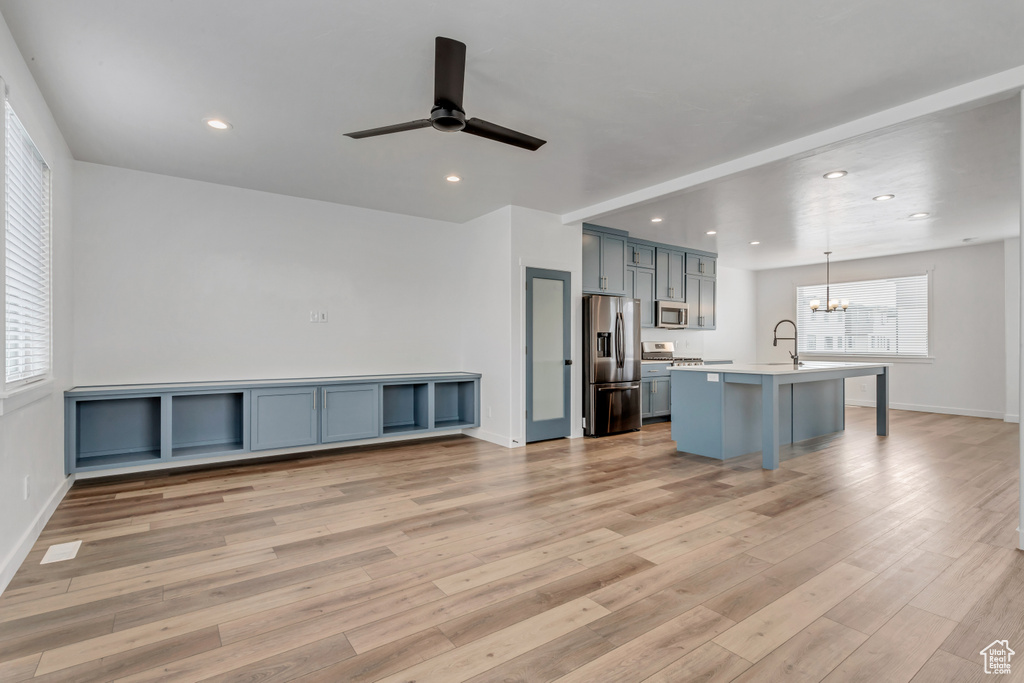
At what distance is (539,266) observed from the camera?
5.57m

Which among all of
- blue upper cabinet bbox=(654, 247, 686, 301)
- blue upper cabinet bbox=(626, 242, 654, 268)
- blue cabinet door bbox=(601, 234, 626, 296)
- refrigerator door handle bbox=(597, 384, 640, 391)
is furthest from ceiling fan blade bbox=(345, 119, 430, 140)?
blue upper cabinet bbox=(654, 247, 686, 301)

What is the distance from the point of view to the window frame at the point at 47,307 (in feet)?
7.42

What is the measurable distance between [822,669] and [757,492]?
7.05ft

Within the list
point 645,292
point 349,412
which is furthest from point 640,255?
point 349,412

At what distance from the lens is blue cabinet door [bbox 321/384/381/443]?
16.0 ft

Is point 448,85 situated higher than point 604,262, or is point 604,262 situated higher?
point 448,85

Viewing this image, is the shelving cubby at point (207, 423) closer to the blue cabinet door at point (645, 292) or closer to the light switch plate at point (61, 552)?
the light switch plate at point (61, 552)

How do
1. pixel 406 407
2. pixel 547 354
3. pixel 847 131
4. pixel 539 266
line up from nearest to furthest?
pixel 847 131 < pixel 539 266 < pixel 547 354 < pixel 406 407

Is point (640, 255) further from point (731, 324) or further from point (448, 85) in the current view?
point (448, 85)

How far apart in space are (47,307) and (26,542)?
151 centimetres

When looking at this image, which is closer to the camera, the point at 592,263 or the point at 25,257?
the point at 25,257

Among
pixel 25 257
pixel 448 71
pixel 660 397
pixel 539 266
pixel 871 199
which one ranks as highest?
pixel 871 199

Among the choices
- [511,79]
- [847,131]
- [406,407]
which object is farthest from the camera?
[406,407]

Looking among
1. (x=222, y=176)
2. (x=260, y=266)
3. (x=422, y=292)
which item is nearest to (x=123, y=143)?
(x=222, y=176)
